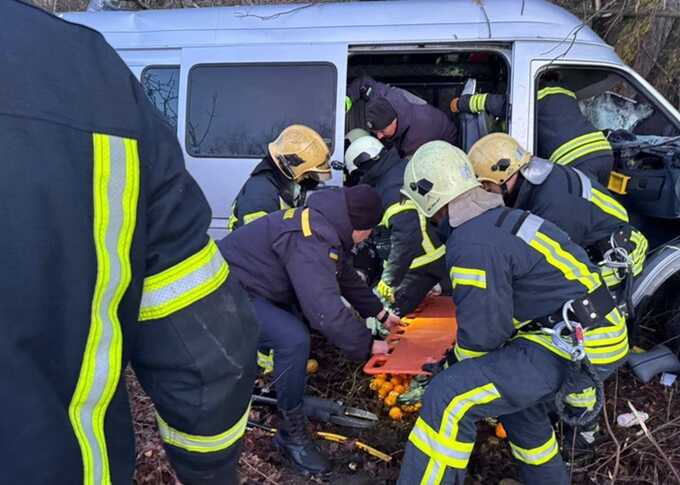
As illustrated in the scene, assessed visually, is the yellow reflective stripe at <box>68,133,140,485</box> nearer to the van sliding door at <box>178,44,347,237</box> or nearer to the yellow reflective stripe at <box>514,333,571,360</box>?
the yellow reflective stripe at <box>514,333,571,360</box>

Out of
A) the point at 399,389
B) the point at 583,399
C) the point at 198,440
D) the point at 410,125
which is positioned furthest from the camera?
the point at 410,125

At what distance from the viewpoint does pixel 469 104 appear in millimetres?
4383

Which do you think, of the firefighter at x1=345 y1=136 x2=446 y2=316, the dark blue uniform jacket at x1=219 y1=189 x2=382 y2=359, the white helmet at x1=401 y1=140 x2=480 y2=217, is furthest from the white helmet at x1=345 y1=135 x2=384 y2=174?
the white helmet at x1=401 y1=140 x2=480 y2=217

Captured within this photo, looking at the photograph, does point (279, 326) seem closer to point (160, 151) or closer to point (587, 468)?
point (587, 468)

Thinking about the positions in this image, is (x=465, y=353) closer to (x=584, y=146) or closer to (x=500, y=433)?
(x=500, y=433)

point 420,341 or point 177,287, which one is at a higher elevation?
point 177,287

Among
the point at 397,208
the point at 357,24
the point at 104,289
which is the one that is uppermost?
the point at 357,24

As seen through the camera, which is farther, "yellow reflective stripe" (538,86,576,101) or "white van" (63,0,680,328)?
"yellow reflective stripe" (538,86,576,101)

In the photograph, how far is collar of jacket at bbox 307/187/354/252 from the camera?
10.1 ft

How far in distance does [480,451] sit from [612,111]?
308 centimetres

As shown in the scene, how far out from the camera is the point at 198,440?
1.24m

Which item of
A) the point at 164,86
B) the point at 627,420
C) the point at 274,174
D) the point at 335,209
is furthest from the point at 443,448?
the point at 164,86

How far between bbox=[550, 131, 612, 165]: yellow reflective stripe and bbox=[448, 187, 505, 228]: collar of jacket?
62.2 inches

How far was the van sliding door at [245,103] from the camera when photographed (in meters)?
4.22
